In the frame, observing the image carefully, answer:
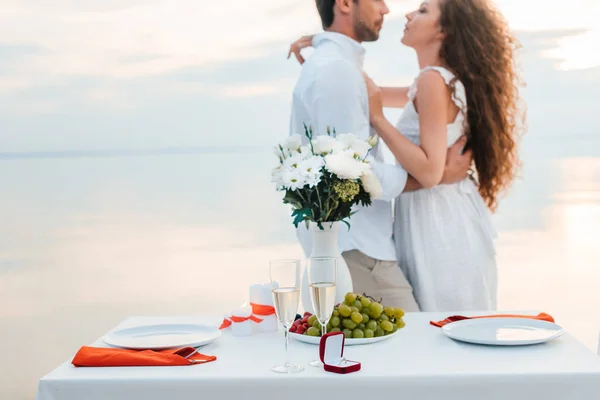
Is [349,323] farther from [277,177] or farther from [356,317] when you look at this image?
[277,177]

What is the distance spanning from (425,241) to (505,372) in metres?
1.31

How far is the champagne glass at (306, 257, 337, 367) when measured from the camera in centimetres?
170

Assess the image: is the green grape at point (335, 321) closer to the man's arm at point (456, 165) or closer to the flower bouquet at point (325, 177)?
the flower bouquet at point (325, 177)

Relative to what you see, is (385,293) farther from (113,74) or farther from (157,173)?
(113,74)

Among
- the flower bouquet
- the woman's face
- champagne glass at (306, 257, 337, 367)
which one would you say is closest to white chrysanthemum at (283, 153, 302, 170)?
the flower bouquet

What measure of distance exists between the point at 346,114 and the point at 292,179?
2.61 feet

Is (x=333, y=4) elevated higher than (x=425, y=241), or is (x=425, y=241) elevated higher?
(x=333, y=4)

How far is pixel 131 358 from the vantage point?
1771 millimetres

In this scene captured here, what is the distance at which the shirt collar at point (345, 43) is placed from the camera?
2.93 meters

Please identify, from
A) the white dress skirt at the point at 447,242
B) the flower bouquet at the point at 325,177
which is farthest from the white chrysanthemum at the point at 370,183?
the white dress skirt at the point at 447,242

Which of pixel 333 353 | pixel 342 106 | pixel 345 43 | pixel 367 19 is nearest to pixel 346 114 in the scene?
pixel 342 106

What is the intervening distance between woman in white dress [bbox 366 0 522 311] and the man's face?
15 cm

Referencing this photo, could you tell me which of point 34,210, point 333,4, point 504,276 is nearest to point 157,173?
point 34,210

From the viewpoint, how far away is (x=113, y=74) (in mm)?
17953
